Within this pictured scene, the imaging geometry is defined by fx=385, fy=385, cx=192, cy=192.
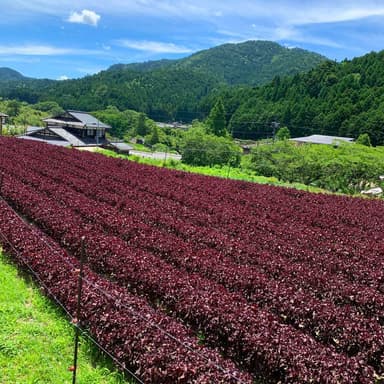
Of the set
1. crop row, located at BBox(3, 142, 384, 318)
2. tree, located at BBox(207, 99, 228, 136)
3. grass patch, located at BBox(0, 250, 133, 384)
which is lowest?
grass patch, located at BBox(0, 250, 133, 384)

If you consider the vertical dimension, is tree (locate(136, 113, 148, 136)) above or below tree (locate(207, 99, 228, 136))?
below

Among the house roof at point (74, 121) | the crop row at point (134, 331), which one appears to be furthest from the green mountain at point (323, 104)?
the crop row at point (134, 331)

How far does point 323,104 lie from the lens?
76625mm

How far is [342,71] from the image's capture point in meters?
82.8

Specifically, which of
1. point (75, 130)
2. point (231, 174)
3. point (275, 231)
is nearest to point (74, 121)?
point (75, 130)

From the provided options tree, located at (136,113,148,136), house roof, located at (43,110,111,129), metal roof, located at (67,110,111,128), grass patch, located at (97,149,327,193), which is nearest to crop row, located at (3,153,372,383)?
grass patch, located at (97,149,327,193)

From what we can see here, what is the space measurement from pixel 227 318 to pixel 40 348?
2.81 m

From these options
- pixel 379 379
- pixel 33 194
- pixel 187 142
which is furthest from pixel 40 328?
pixel 187 142

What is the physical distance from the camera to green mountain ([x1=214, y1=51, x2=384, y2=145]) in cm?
6556

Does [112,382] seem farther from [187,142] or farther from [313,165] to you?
[187,142]

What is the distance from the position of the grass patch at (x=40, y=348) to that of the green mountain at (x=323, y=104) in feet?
201

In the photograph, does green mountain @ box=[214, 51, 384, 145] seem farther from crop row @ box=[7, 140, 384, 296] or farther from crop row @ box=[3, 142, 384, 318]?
crop row @ box=[3, 142, 384, 318]

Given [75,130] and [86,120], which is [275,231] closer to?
[75,130]

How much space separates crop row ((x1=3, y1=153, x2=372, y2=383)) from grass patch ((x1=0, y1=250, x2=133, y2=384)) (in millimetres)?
1416
